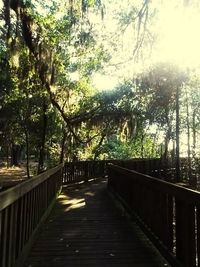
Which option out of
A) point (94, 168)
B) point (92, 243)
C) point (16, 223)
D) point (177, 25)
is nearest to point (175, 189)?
point (16, 223)

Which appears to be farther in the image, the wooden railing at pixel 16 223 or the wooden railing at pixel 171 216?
the wooden railing at pixel 171 216

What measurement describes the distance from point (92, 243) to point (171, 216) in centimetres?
163

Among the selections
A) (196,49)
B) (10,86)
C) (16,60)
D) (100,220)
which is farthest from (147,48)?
(10,86)

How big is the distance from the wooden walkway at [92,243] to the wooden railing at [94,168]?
6603mm

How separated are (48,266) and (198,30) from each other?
30.8 ft

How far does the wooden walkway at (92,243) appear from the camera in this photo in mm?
4941

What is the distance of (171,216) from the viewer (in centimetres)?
482

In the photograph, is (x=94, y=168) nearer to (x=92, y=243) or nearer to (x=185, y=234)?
(x=92, y=243)

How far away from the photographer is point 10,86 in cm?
2192

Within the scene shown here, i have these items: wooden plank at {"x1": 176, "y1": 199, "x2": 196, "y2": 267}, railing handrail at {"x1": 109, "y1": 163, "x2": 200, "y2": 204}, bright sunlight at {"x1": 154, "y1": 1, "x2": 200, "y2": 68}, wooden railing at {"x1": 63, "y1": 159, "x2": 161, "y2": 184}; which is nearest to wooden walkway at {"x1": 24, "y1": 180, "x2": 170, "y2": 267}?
wooden plank at {"x1": 176, "y1": 199, "x2": 196, "y2": 267}

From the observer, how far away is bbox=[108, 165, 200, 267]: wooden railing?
3.93 metres

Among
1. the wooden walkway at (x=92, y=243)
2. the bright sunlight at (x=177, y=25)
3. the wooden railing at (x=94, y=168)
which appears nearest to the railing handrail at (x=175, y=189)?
the wooden walkway at (x=92, y=243)

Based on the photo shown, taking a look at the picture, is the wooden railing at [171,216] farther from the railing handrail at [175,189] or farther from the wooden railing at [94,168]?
the wooden railing at [94,168]

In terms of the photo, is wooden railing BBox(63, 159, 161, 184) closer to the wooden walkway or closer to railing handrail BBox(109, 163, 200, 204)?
the wooden walkway
